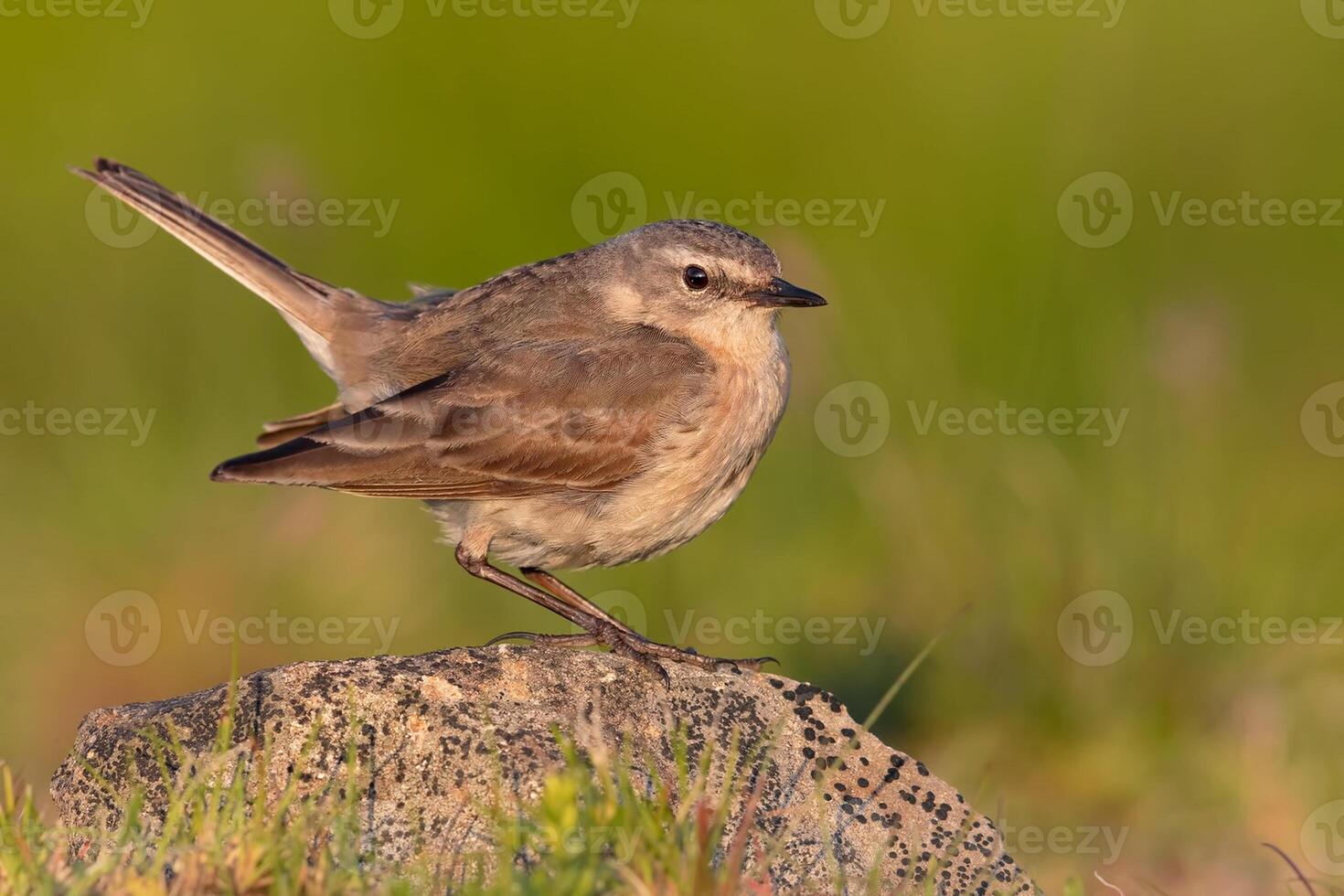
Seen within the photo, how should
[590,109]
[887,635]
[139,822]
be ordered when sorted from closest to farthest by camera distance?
[139,822]
[887,635]
[590,109]

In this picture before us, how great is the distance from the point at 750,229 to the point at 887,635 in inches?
162

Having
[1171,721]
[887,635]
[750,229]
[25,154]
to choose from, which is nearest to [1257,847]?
[1171,721]

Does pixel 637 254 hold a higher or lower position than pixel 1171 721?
higher

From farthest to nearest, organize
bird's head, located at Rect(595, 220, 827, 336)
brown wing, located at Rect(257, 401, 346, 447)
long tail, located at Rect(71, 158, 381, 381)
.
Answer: long tail, located at Rect(71, 158, 381, 381) < brown wing, located at Rect(257, 401, 346, 447) < bird's head, located at Rect(595, 220, 827, 336)

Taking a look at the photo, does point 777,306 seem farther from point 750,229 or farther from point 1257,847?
point 750,229

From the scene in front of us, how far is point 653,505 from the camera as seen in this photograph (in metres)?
7.18

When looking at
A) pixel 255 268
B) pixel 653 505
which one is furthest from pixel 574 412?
pixel 255 268

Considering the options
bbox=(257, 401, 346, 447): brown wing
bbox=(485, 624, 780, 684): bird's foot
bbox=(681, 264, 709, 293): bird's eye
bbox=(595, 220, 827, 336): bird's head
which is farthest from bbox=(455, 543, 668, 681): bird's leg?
bbox=(681, 264, 709, 293): bird's eye

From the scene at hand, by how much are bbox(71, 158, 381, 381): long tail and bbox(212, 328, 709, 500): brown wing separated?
2.82 ft

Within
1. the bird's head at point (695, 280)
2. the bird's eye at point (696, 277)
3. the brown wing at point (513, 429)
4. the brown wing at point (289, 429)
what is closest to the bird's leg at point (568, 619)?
the brown wing at point (513, 429)

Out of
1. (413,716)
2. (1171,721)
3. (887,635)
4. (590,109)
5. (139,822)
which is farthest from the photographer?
(590,109)

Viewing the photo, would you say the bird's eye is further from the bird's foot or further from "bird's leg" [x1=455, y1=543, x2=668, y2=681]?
the bird's foot

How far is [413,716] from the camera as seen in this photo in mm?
5438

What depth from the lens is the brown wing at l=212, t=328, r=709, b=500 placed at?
286 inches
